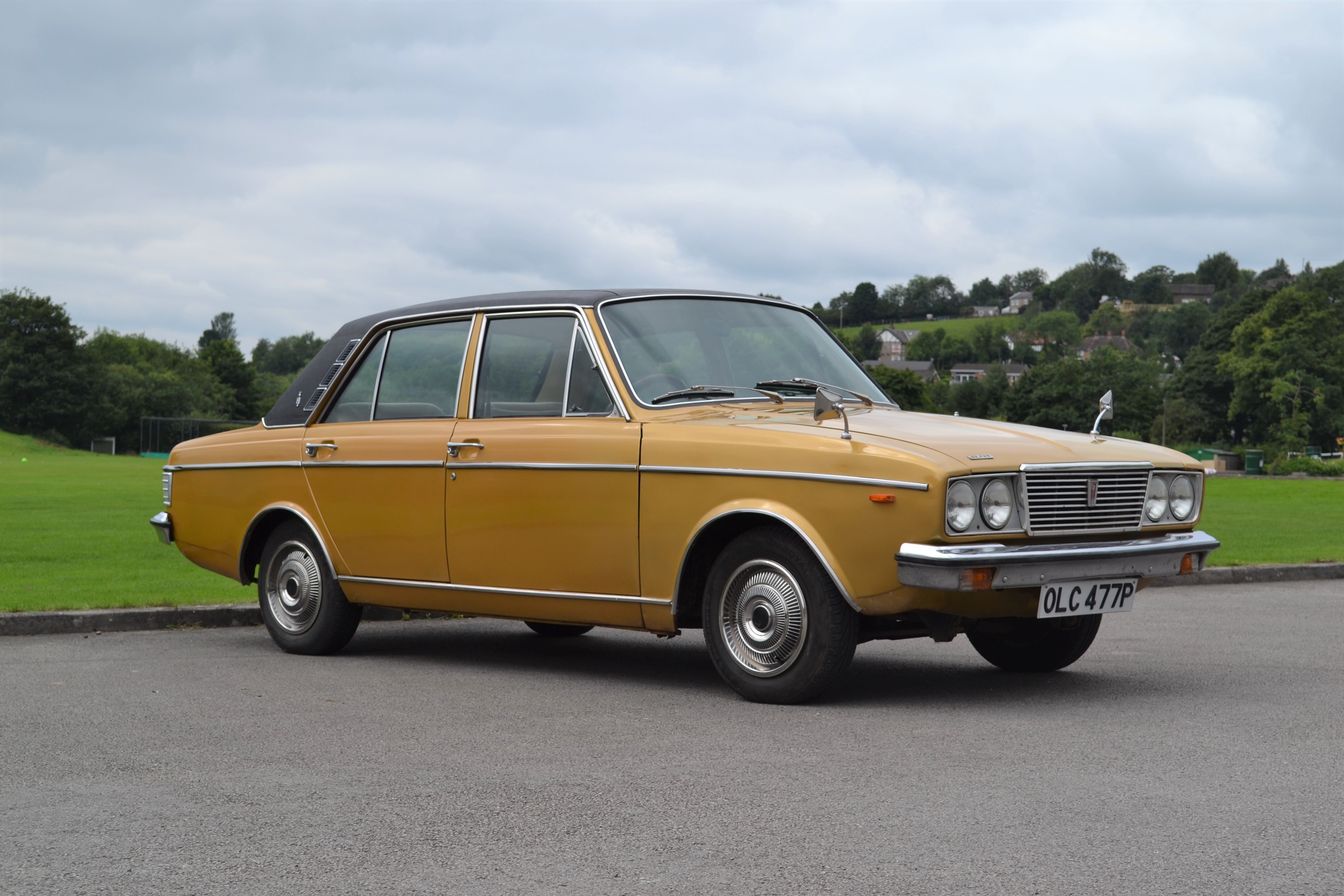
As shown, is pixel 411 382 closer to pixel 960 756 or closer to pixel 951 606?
pixel 951 606

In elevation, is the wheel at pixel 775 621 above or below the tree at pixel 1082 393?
below

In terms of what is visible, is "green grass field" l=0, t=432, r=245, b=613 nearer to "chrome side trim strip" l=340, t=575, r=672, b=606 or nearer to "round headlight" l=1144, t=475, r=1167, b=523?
"chrome side trim strip" l=340, t=575, r=672, b=606

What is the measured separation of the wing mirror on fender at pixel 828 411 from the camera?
20.7ft

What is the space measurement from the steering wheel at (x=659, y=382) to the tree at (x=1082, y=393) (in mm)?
122561

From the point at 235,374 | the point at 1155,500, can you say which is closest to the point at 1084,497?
the point at 1155,500

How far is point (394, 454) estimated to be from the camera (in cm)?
802

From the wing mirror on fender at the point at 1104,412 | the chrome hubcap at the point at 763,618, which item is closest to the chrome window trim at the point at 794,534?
the chrome hubcap at the point at 763,618

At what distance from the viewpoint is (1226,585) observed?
13328mm

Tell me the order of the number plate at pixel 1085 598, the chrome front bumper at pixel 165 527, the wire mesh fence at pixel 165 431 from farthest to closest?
the wire mesh fence at pixel 165 431, the chrome front bumper at pixel 165 527, the number plate at pixel 1085 598

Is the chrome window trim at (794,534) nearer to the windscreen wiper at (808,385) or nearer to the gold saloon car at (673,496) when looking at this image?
the gold saloon car at (673,496)

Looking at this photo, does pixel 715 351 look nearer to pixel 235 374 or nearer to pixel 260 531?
pixel 260 531

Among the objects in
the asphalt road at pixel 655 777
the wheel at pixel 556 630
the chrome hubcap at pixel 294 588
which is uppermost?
the chrome hubcap at pixel 294 588

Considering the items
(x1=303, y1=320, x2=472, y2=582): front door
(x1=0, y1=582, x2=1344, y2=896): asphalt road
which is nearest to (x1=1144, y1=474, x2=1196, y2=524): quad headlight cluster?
(x1=0, y1=582, x2=1344, y2=896): asphalt road

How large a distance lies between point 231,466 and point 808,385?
366 cm
